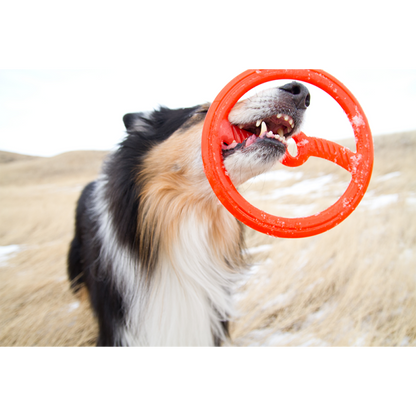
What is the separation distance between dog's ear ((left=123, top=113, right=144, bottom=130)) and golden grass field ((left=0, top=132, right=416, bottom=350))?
1.05 meters

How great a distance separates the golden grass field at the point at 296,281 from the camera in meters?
2.75

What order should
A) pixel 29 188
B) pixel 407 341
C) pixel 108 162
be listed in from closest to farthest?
1. pixel 108 162
2. pixel 407 341
3. pixel 29 188

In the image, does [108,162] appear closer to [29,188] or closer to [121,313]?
[121,313]

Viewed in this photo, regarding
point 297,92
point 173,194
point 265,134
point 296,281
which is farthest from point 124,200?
point 296,281

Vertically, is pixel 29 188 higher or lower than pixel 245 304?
higher

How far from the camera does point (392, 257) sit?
357 cm

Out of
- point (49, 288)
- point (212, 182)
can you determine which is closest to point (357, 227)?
point (212, 182)

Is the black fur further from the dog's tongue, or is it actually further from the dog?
the dog's tongue

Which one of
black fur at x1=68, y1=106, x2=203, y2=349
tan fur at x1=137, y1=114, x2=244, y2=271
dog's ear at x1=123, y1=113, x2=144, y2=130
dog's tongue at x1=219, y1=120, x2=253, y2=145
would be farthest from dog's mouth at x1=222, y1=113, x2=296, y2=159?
dog's ear at x1=123, y1=113, x2=144, y2=130

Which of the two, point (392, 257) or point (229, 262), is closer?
point (229, 262)

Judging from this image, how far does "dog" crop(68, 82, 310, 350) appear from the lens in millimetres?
1958

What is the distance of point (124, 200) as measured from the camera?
200cm

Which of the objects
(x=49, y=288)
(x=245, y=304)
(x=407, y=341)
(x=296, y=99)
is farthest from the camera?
(x=49, y=288)

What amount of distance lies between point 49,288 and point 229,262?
2.50 metres
